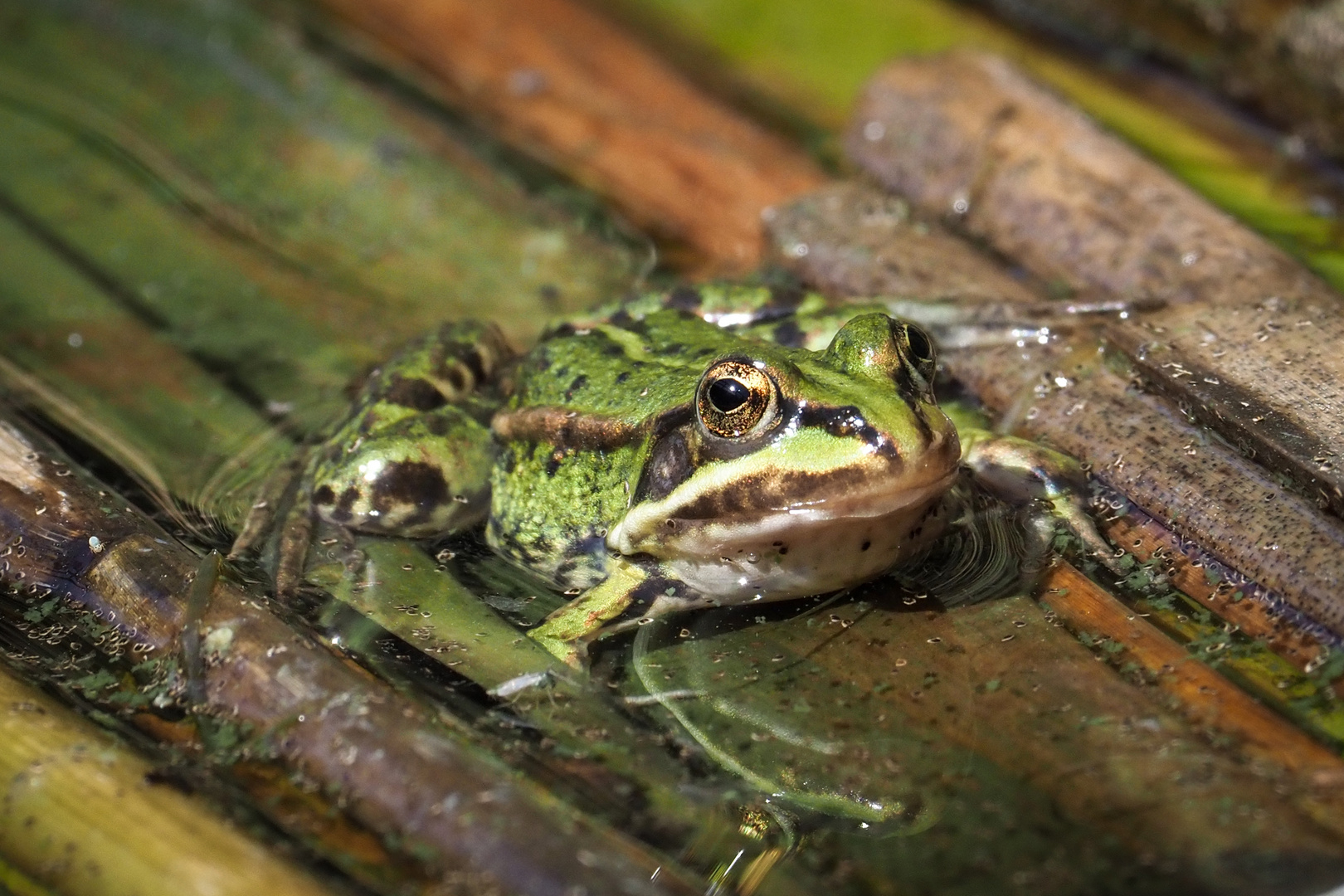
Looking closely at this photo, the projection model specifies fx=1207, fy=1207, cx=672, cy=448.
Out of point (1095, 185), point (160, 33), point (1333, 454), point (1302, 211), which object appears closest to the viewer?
point (1333, 454)

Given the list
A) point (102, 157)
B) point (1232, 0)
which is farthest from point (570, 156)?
point (1232, 0)

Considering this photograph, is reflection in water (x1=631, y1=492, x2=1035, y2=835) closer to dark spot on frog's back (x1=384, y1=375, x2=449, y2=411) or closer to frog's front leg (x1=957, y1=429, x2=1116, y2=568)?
frog's front leg (x1=957, y1=429, x2=1116, y2=568)

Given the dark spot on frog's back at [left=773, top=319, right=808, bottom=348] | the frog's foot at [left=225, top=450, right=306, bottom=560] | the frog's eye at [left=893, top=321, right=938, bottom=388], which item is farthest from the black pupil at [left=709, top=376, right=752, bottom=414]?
the frog's foot at [left=225, top=450, right=306, bottom=560]

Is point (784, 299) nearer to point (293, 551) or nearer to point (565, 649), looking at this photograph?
point (565, 649)

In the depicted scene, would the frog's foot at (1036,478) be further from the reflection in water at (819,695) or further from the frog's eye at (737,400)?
the frog's eye at (737,400)

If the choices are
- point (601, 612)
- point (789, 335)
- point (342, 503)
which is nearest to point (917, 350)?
point (789, 335)

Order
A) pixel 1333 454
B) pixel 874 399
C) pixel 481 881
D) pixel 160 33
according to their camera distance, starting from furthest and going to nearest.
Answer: pixel 160 33
pixel 1333 454
pixel 874 399
pixel 481 881

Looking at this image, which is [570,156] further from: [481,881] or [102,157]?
[481,881]
